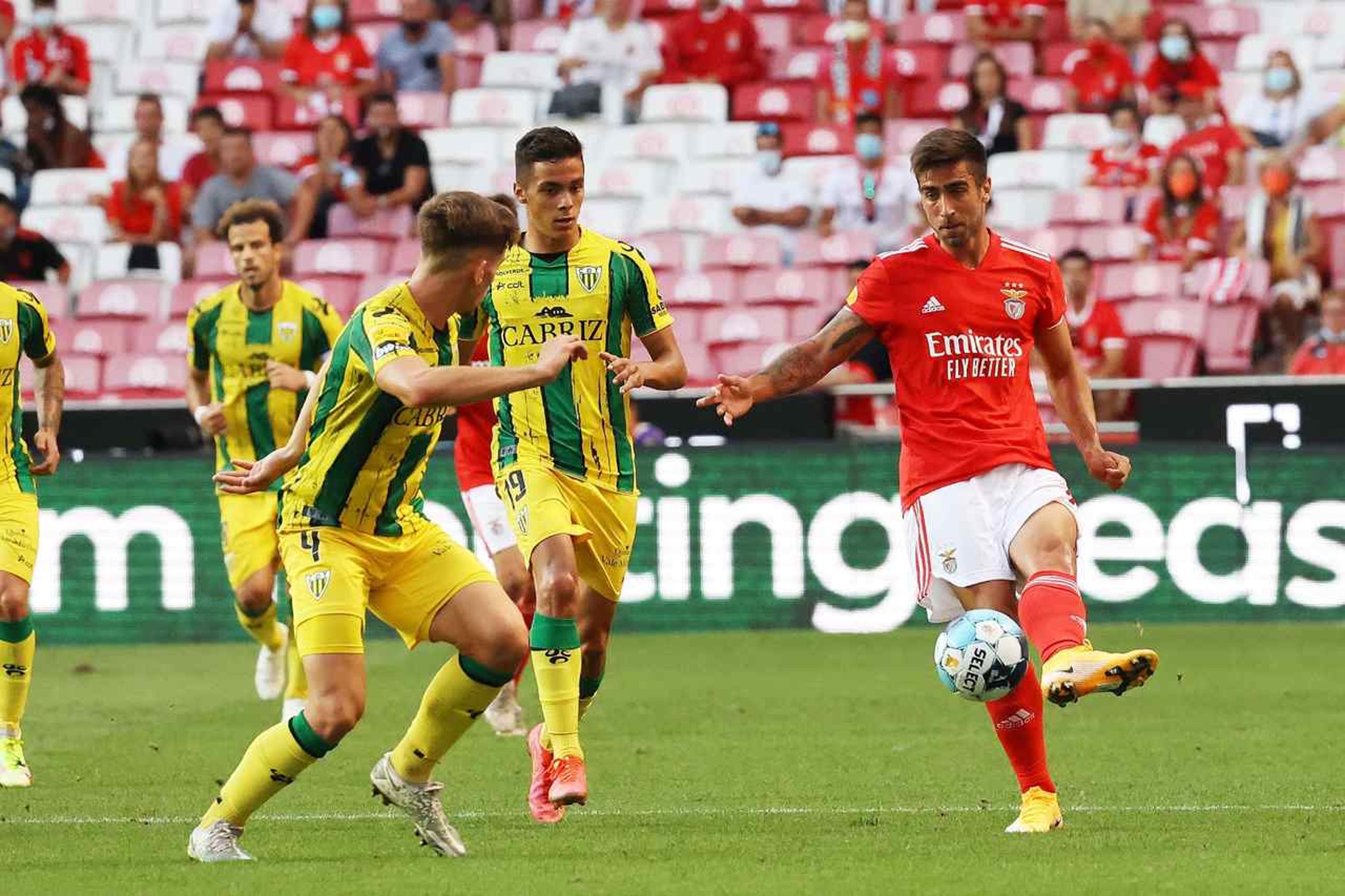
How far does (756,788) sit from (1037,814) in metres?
1.62

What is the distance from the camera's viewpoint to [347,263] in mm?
19906

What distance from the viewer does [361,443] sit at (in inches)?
289

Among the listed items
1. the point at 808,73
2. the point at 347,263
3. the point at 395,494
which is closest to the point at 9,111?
the point at 347,263

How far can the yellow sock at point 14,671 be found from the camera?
9.94 meters

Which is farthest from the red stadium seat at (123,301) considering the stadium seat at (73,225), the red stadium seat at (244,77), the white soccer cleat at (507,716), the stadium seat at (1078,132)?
the white soccer cleat at (507,716)

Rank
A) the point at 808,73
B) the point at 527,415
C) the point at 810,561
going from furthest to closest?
the point at 808,73 → the point at 810,561 → the point at 527,415

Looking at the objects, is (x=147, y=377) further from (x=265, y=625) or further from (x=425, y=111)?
(x=265, y=625)

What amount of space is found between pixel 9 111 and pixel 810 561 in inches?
442

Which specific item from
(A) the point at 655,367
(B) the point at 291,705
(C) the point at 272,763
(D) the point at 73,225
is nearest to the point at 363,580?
(C) the point at 272,763

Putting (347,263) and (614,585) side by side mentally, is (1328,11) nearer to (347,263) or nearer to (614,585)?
(347,263)

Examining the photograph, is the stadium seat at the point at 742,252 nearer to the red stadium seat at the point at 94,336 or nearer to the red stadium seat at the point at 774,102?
the red stadium seat at the point at 774,102

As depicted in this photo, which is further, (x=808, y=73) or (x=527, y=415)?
(x=808, y=73)

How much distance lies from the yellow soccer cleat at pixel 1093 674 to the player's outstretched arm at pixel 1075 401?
1.08 meters

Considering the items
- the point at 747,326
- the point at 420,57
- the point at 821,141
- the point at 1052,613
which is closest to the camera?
the point at 1052,613
